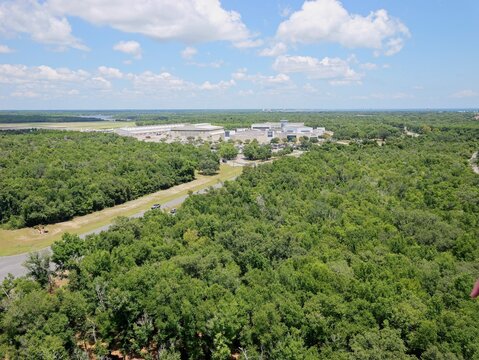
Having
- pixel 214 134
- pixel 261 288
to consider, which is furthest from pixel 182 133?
pixel 261 288

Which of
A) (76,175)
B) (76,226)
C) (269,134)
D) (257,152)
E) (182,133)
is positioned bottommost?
(76,226)

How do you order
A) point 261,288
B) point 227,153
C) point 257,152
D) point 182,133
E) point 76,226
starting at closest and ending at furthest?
point 261,288, point 76,226, point 257,152, point 227,153, point 182,133

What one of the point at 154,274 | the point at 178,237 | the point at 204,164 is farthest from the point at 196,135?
the point at 154,274

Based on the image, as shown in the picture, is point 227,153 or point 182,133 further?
point 182,133

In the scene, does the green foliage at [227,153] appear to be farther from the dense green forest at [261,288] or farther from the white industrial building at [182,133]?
the dense green forest at [261,288]

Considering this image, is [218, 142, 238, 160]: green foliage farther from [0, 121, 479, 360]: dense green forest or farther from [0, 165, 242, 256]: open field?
[0, 121, 479, 360]: dense green forest

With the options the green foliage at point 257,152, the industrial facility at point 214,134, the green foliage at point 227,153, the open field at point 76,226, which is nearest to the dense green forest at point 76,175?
the open field at point 76,226

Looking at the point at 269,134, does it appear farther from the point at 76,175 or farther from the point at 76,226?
the point at 76,226
